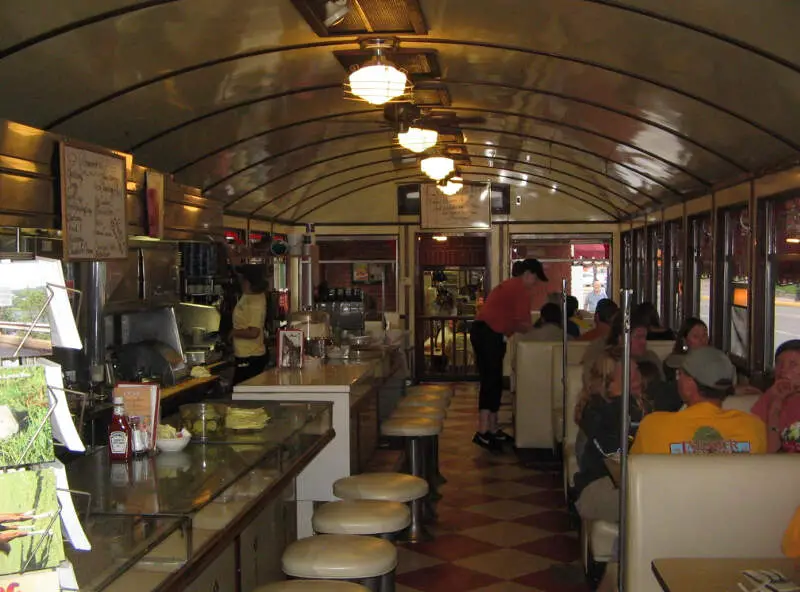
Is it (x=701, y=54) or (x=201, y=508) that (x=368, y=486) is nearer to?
(x=201, y=508)

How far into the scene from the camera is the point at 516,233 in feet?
48.6

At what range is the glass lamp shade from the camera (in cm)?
531

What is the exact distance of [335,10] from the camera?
196 inches

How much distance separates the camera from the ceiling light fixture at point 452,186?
1222 cm

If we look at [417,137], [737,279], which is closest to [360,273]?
[417,137]

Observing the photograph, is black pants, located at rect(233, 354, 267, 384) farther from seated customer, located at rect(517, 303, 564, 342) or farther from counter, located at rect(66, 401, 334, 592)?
counter, located at rect(66, 401, 334, 592)

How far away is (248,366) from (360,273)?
6357 millimetres

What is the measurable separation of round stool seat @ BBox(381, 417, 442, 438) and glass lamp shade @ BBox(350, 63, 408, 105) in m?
2.43

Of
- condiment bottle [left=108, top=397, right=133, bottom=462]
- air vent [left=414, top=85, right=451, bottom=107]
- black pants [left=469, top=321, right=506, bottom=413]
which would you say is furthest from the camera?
black pants [left=469, top=321, right=506, bottom=413]

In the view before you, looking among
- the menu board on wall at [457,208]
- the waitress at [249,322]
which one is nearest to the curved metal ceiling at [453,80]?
the waitress at [249,322]

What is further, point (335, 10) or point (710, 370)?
point (335, 10)

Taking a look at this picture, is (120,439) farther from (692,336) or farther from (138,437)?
(692,336)

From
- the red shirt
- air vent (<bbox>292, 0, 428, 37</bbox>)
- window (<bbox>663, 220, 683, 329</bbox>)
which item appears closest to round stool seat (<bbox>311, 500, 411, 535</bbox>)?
air vent (<bbox>292, 0, 428, 37</bbox>)

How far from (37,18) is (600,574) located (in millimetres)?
4220
